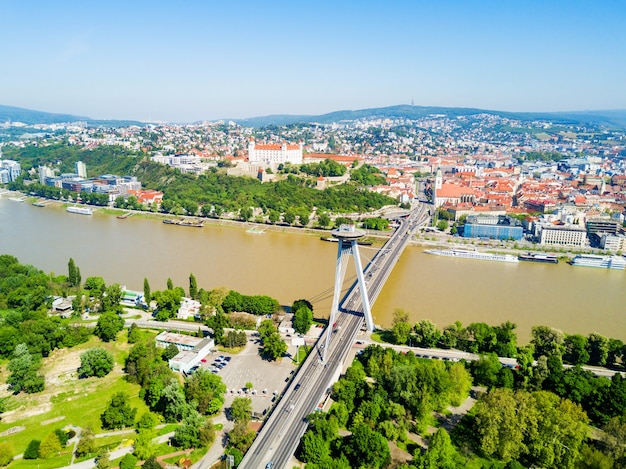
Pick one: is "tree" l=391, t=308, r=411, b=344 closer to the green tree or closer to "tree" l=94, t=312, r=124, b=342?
the green tree

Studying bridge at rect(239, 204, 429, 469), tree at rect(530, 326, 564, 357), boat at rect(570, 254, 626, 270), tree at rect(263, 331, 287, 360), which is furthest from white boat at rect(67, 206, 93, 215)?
boat at rect(570, 254, 626, 270)

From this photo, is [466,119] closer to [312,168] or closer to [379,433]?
[312,168]

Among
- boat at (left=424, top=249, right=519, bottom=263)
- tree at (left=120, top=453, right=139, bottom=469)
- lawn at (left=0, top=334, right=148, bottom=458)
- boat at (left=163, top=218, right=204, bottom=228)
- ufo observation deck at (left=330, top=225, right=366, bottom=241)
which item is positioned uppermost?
ufo observation deck at (left=330, top=225, right=366, bottom=241)

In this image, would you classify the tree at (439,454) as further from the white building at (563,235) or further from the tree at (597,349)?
the white building at (563,235)

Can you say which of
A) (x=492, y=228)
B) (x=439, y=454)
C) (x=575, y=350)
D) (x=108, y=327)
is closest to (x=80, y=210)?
(x=108, y=327)

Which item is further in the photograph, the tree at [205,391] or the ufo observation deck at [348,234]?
the ufo observation deck at [348,234]

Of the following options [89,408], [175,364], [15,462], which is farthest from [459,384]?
[15,462]

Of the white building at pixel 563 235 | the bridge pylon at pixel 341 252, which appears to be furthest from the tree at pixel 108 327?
the white building at pixel 563 235

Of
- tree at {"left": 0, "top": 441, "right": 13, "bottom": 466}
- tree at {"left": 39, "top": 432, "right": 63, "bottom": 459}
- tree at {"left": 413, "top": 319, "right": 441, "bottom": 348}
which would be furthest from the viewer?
tree at {"left": 413, "top": 319, "right": 441, "bottom": 348}
